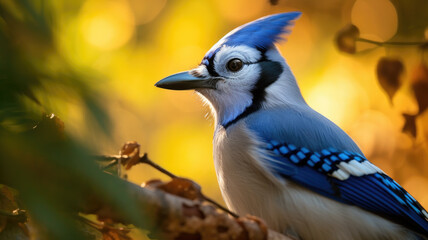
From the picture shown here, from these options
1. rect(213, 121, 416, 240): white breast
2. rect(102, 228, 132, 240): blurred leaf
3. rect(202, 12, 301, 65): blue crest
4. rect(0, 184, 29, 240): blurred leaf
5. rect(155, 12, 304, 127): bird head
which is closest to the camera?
rect(0, 184, 29, 240): blurred leaf

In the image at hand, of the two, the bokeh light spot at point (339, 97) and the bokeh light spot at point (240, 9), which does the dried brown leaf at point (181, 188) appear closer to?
the bokeh light spot at point (339, 97)

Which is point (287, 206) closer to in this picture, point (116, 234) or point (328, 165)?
point (328, 165)

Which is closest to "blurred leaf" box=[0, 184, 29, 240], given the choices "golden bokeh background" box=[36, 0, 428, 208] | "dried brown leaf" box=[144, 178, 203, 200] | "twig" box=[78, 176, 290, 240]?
"twig" box=[78, 176, 290, 240]

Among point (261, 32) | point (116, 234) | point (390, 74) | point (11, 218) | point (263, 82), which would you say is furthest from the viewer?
point (263, 82)

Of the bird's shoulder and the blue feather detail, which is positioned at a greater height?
the bird's shoulder

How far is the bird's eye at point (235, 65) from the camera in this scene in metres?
2.44

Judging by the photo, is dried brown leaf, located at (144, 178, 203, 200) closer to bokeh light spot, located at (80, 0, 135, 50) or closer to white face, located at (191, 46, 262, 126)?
white face, located at (191, 46, 262, 126)

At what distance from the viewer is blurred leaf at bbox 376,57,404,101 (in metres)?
2.13

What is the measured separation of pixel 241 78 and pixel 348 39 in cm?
53

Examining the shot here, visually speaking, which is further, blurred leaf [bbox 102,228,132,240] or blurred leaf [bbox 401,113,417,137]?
blurred leaf [bbox 401,113,417,137]

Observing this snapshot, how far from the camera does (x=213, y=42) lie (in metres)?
3.68

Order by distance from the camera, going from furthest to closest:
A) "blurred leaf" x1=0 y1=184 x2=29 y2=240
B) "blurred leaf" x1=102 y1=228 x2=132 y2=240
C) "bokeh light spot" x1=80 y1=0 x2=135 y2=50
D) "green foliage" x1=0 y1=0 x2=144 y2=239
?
1. "bokeh light spot" x1=80 y1=0 x2=135 y2=50
2. "blurred leaf" x1=102 y1=228 x2=132 y2=240
3. "blurred leaf" x1=0 y1=184 x2=29 y2=240
4. "green foliage" x1=0 y1=0 x2=144 y2=239

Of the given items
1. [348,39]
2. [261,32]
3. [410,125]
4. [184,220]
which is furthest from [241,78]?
[184,220]

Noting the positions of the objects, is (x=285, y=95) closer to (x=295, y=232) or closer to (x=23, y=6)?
(x=295, y=232)
